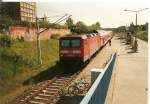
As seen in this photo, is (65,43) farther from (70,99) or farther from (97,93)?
(97,93)

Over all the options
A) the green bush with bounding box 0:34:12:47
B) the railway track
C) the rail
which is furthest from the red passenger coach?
the rail

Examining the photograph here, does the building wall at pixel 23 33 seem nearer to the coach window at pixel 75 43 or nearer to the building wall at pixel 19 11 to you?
the building wall at pixel 19 11

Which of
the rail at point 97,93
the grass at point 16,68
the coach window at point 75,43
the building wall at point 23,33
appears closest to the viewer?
the rail at point 97,93

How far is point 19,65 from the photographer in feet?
71.9

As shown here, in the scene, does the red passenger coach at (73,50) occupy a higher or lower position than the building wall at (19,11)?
lower

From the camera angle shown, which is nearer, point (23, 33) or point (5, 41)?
point (5, 41)

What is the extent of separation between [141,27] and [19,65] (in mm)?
62901

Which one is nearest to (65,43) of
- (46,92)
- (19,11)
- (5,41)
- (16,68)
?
(16,68)

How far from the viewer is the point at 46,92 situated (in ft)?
47.5

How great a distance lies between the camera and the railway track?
42.8ft

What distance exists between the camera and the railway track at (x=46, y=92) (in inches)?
514

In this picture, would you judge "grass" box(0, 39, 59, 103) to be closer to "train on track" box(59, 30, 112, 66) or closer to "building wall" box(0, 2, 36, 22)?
"train on track" box(59, 30, 112, 66)

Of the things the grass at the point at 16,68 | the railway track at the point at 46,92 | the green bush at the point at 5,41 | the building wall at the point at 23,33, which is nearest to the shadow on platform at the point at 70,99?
the railway track at the point at 46,92

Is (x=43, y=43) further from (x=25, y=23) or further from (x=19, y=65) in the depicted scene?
(x=19, y=65)
